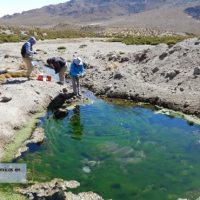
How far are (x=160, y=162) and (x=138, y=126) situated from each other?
531 centimetres

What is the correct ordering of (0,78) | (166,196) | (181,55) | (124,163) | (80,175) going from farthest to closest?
(181,55) → (0,78) → (124,163) → (80,175) → (166,196)

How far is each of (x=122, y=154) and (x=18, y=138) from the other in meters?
5.05

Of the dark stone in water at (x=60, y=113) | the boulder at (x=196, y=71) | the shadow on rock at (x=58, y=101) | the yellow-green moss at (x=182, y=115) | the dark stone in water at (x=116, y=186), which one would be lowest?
the dark stone in water at (x=116, y=186)

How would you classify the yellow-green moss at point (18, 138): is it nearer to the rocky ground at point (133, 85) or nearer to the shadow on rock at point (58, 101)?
the rocky ground at point (133, 85)

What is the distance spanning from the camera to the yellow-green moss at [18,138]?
19311 millimetres

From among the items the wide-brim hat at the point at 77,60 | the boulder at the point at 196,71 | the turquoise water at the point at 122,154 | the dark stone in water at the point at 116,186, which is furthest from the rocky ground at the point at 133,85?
the dark stone in water at the point at 116,186

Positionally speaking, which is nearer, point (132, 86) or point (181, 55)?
point (132, 86)

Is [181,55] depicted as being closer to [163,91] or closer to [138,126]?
[163,91]

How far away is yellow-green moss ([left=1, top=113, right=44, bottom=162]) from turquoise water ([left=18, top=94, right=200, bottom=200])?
0.54m

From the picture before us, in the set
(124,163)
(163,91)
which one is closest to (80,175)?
(124,163)

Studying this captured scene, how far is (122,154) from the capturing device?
66.3 ft

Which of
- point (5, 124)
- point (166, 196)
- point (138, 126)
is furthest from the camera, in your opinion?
point (138, 126)

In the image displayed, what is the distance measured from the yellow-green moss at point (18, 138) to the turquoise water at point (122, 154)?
544 millimetres

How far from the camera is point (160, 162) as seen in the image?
19.5 metres
